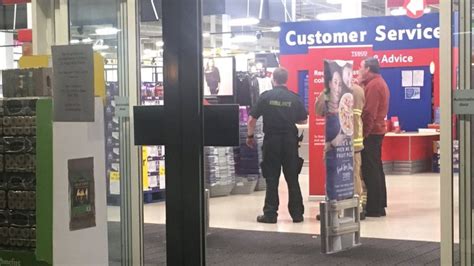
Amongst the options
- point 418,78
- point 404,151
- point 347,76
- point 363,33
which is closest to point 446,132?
point 347,76

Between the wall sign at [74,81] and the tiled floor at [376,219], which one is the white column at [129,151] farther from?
the wall sign at [74,81]

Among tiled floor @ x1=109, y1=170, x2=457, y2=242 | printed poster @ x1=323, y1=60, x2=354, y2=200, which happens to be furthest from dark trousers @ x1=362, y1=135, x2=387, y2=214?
printed poster @ x1=323, y1=60, x2=354, y2=200

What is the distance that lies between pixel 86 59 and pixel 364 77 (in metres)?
6.13

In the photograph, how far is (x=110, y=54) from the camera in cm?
546

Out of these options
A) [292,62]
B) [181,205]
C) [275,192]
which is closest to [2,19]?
[292,62]

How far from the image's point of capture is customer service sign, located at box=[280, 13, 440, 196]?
10.1 metres

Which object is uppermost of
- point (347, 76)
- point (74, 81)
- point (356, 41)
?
point (356, 41)

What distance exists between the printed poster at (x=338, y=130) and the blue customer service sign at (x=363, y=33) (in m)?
4.80

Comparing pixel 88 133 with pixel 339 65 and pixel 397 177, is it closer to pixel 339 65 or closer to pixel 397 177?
pixel 339 65

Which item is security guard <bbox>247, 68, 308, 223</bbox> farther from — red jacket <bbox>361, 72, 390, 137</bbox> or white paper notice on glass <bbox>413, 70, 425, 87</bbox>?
white paper notice on glass <bbox>413, 70, 425, 87</bbox>

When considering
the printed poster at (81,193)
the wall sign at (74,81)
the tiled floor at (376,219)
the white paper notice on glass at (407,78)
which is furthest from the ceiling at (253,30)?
the white paper notice on glass at (407,78)

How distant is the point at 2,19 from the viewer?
1389cm

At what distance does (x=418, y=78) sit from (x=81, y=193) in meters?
11.8

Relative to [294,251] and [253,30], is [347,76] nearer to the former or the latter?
[294,251]
